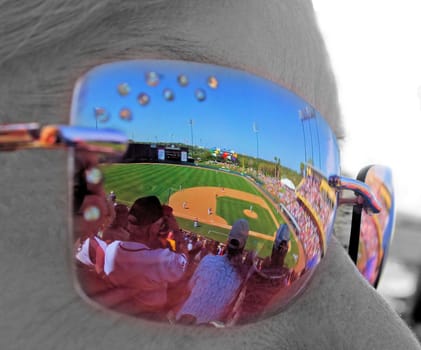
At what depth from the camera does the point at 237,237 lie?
0.65m

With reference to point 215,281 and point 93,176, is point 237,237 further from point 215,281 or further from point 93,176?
point 93,176

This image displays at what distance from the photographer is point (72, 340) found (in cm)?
58

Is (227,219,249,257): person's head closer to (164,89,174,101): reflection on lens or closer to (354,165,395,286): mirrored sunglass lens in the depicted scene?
(164,89,174,101): reflection on lens

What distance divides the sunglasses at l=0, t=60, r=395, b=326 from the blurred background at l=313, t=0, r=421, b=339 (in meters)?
0.74

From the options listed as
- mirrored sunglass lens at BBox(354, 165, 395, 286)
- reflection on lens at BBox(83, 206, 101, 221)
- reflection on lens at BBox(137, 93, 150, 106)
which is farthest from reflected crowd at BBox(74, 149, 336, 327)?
mirrored sunglass lens at BBox(354, 165, 395, 286)

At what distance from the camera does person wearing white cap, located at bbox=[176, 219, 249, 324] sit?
2.13 ft

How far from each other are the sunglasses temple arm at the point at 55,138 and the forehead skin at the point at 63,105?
0.03 meters

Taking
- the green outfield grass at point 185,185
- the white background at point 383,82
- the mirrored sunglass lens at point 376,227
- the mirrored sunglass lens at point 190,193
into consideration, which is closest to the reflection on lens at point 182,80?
the mirrored sunglass lens at point 190,193

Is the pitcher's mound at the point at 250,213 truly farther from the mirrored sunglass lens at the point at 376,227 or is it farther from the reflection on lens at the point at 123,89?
the mirrored sunglass lens at the point at 376,227

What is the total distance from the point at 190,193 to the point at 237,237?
3.9 inches

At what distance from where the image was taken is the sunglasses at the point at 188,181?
56cm

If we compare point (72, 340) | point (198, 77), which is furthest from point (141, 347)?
point (198, 77)

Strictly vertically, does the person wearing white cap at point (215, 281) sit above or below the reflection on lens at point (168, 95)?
below

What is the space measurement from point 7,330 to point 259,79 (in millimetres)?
460
